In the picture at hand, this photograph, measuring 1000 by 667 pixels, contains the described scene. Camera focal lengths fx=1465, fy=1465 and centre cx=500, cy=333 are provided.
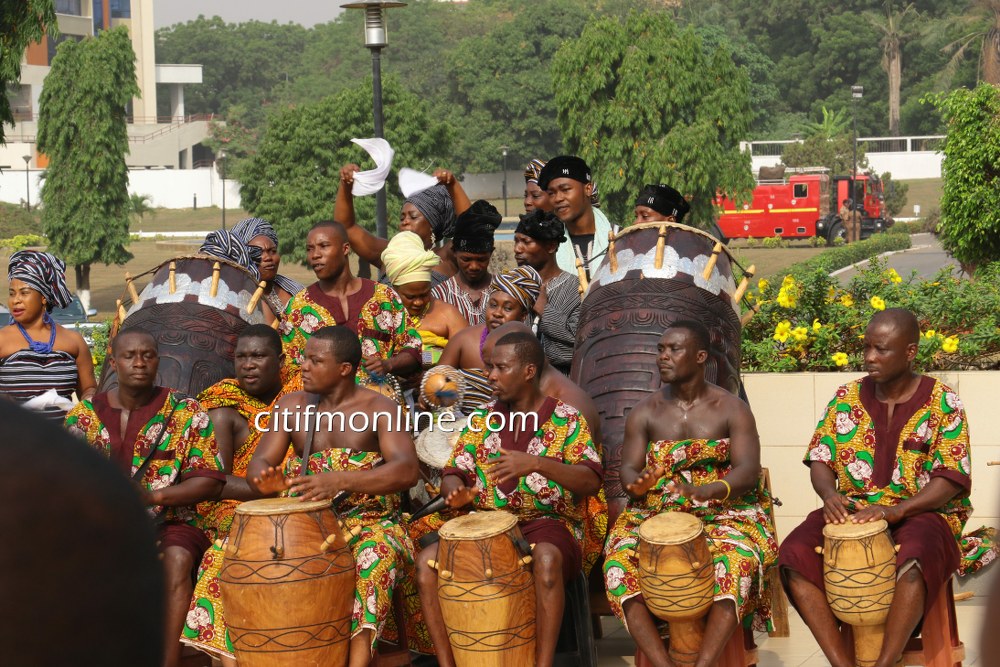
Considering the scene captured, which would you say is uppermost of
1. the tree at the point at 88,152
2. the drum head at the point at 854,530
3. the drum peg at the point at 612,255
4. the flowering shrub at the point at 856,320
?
the tree at the point at 88,152

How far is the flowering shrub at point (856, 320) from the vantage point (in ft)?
25.6

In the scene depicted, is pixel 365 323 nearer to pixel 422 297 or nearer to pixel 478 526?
pixel 422 297

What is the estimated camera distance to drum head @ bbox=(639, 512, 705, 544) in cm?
511

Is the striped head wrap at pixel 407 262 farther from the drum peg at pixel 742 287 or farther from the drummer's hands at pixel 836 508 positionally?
the drummer's hands at pixel 836 508

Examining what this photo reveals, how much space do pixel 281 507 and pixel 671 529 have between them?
54.2 inches

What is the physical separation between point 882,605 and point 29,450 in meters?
4.63

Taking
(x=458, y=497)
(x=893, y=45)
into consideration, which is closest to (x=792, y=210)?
(x=893, y=45)

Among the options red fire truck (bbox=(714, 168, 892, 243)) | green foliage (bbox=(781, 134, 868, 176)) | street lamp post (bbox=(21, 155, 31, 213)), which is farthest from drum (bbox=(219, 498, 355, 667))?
green foliage (bbox=(781, 134, 868, 176))

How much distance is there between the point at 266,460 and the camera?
570cm

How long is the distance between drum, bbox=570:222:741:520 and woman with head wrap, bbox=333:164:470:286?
112 centimetres

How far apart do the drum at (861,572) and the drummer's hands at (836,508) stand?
0.23 ft

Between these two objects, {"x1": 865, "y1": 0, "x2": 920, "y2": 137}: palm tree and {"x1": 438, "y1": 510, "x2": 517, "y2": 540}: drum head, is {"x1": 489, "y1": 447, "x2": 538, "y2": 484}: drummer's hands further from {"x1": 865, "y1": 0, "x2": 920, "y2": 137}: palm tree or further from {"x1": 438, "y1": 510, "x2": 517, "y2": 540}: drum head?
{"x1": 865, "y1": 0, "x2": 920, "y2": 137}: palm tree

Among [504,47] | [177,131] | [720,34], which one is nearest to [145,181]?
[177,131]

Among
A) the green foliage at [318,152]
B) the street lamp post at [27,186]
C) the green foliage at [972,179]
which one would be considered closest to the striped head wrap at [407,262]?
the green foliage at [972,179]
